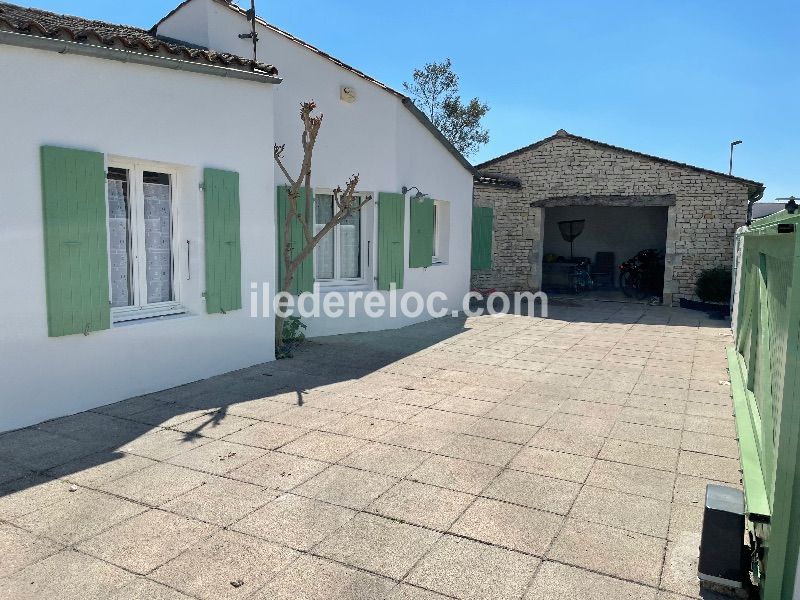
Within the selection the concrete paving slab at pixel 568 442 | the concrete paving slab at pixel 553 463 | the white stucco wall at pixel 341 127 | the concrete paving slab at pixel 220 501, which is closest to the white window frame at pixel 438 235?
the white stucco wall at pixel 341 127

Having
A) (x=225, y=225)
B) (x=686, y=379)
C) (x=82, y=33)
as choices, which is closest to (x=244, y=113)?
(x=225, y=225)

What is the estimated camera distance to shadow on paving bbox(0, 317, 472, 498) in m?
4.00

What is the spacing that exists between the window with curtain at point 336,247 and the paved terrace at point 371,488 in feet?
8.65

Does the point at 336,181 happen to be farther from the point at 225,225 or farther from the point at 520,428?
the point at 520,428

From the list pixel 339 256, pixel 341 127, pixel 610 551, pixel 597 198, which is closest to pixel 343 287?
pixel 339 256

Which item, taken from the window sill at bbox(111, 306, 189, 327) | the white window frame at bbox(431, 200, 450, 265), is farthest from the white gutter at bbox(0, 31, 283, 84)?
the white window frame at bbox(431, 200, 450, 265)

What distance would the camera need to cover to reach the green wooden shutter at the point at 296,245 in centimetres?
780

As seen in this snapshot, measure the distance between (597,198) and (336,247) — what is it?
8.06 m

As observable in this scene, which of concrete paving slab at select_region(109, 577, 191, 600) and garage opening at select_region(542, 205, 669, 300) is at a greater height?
garage opening at select_region(542, 205, 669, 300)

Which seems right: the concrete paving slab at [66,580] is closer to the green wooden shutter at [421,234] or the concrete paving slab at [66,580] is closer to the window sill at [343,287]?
the window sill at [343,287]

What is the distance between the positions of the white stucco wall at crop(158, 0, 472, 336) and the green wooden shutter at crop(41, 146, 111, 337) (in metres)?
3.26

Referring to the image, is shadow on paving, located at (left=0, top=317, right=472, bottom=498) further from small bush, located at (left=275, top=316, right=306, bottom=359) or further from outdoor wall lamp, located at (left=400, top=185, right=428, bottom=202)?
outdoor wall lamp, located at (left=400, top=185, right=428, bottom=202)

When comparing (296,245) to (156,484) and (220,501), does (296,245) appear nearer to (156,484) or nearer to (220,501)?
(156,484)

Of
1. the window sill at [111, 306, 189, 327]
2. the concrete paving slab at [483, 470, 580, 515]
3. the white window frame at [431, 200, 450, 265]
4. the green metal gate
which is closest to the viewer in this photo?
the green metal gate
